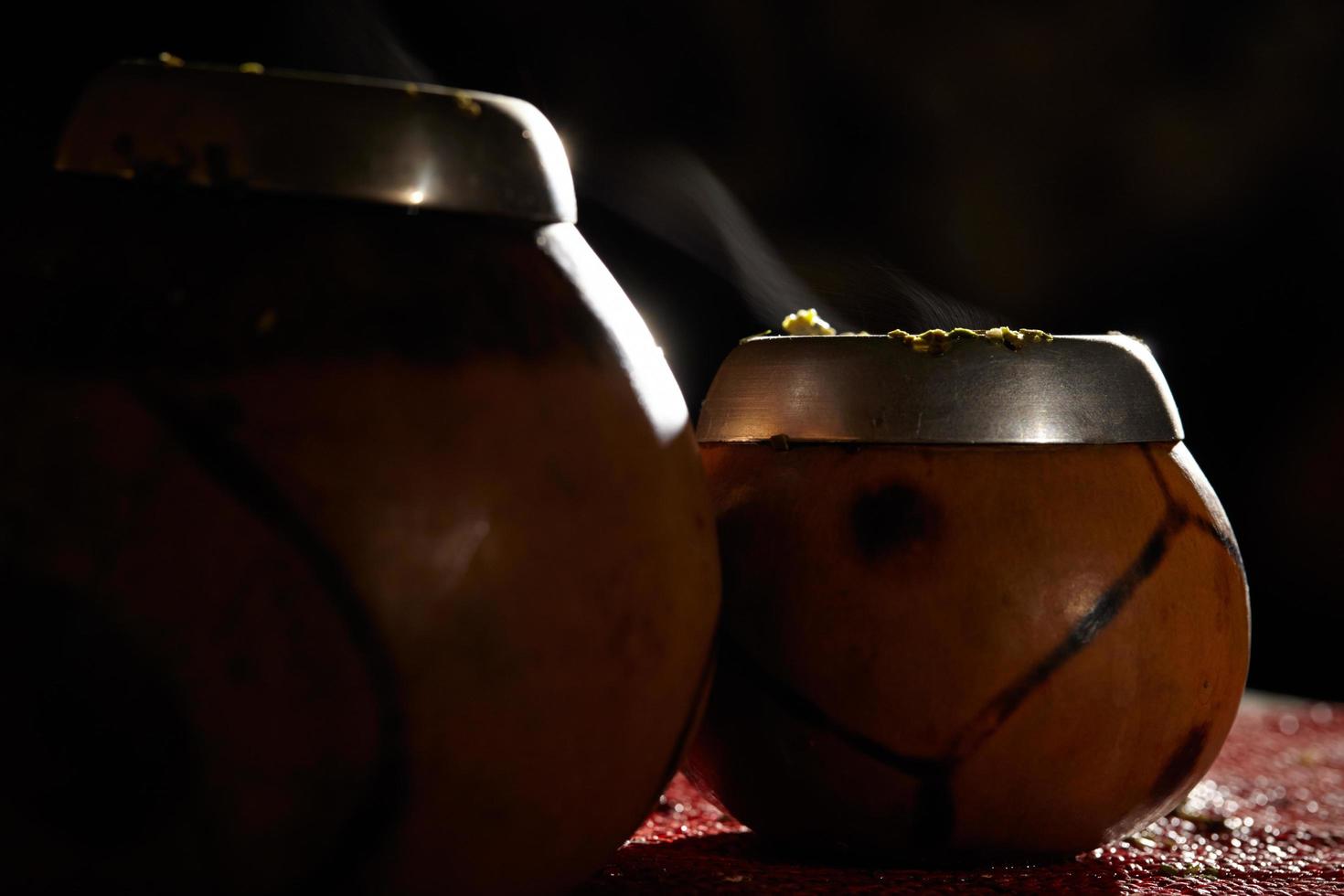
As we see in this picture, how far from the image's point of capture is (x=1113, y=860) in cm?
159

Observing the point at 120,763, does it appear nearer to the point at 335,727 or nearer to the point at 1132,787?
the point at 335,727

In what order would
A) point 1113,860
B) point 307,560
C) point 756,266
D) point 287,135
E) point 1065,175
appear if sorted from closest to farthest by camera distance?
point 307,560, point 287,135, point 1113,860, point 756,266, point 1065,175

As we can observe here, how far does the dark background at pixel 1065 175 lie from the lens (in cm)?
387

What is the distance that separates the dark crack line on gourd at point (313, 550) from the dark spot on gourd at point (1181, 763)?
2.80ft

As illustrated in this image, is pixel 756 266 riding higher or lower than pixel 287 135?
lower

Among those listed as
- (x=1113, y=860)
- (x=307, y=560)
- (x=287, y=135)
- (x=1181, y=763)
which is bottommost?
(x=1113, y=860)

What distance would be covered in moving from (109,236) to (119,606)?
0.98 feet

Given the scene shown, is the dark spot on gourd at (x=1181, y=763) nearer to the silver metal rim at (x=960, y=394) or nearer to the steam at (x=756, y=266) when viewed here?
the silver metal rim at (x=960, y=394)

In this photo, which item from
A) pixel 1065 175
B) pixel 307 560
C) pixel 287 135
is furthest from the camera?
pixel 1065 175

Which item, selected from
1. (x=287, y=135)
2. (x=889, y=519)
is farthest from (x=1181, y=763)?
(x=287, y=135)

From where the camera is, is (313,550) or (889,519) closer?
(313,550)

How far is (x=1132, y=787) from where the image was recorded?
1469 mm

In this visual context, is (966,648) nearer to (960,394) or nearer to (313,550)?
(960,394)

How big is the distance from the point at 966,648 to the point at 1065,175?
12.1ft
